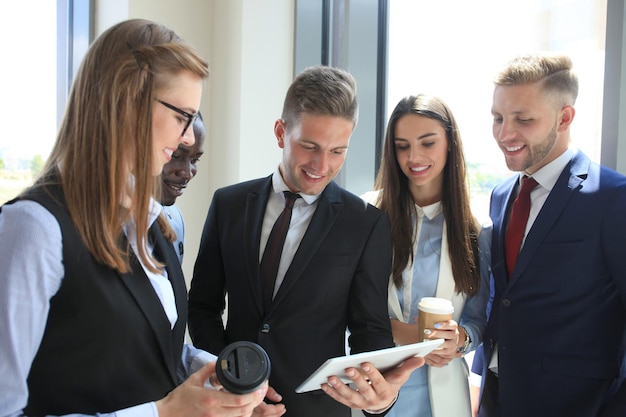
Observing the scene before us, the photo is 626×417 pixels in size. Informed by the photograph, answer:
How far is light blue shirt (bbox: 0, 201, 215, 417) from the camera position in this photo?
871 mm

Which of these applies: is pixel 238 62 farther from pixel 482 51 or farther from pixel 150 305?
pixel 150 305

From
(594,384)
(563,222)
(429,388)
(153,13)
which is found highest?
(153,13)

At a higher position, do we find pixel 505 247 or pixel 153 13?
pixel 153 13

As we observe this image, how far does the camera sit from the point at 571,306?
1.50 metres

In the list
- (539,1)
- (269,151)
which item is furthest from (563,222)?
(269,151)

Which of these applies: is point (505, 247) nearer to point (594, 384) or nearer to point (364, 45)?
point (594, 384)

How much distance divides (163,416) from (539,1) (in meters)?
→ 2.07

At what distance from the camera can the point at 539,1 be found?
6.72 feet

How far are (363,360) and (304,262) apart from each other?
447 mm

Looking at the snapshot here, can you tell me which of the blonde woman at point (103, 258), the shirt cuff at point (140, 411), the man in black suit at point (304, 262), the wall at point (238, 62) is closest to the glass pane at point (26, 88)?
the wall at point (238, 62)

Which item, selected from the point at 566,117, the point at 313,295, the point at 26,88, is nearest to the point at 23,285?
the point at 313,295

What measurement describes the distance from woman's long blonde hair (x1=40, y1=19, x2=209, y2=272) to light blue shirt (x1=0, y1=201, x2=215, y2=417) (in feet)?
0.25

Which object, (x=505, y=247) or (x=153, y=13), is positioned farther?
(x=153, y=13)

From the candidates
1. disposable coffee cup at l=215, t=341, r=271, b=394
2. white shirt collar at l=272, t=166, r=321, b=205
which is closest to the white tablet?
disposable coffee cup at l=215, t=341, r=271, b=394
